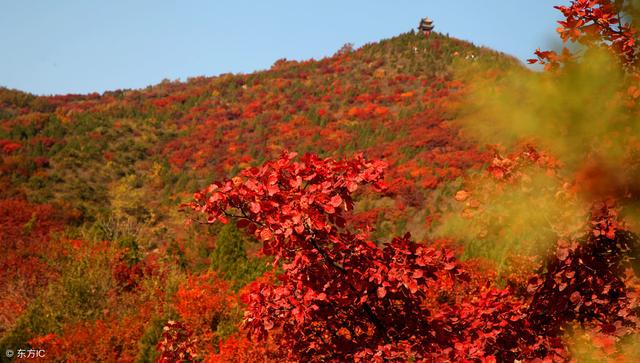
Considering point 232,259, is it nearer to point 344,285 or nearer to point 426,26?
point 344,285

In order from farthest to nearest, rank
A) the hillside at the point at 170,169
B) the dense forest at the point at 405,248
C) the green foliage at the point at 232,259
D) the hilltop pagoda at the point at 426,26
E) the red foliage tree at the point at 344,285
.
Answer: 1. the hilltop pagoda at the point at 426,26
2. the green foliage at the point at 232,259
3. the hillside at the point at 170,169
4. the red foliage tree at the point at 344,285
5. the dense forest at the point at 405,248

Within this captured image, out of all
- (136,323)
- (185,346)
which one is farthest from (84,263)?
(185,346)

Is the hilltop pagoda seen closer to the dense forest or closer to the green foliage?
Answer: the dense forest

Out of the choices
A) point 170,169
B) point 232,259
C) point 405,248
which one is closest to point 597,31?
point 405,248

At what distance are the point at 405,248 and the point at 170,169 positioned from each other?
52.6 meters

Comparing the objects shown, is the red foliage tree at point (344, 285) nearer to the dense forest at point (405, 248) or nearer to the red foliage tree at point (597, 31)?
the dense forest at point (405, 248)

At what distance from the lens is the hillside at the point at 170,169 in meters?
18.8

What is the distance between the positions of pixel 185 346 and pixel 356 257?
13.2ft

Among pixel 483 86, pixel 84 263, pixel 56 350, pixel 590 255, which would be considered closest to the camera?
pixel 483 86

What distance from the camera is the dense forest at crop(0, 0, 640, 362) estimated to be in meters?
3.59

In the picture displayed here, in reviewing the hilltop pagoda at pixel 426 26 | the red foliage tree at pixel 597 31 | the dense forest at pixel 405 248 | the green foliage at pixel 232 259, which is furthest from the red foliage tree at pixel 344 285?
the hilltop pagoda at pixel 426 26

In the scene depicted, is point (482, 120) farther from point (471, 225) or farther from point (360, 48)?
point (360, 48)

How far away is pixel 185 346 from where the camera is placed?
288 inches

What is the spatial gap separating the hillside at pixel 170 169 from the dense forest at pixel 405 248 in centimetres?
16
